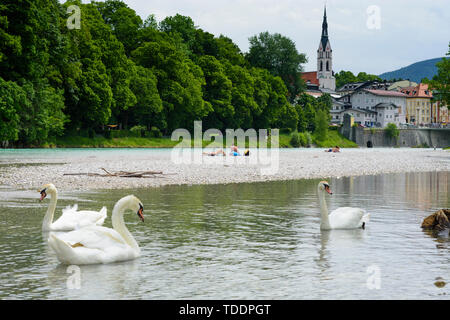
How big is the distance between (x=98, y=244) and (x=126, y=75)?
2756 inches

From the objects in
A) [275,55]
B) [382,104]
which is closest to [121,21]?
[275,55]

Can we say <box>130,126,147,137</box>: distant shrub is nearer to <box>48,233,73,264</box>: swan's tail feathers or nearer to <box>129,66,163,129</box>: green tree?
<box>129,66,163,129</box>: green tree

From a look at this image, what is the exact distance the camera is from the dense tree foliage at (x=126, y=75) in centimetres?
5334

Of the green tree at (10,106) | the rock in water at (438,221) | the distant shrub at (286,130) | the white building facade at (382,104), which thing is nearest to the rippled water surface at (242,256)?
the rock in water at (438,221)

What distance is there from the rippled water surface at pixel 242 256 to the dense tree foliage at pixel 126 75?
38834mm

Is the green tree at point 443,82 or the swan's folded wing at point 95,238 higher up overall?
the green tree at point 443,82

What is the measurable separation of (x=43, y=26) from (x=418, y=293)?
52.7m

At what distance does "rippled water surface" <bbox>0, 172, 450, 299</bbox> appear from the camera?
785cm

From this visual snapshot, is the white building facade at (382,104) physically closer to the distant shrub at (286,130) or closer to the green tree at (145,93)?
the distant shrub at (286,130)

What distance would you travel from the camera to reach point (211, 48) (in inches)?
4562

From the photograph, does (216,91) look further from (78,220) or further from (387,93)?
(387,93)

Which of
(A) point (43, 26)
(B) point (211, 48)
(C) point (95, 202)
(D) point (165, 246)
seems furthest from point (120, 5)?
(D) point (165, 246)

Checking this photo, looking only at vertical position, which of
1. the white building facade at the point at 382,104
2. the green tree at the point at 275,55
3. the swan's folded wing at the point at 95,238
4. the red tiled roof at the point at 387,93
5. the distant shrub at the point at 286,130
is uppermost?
the green tree at the point at 275,55
